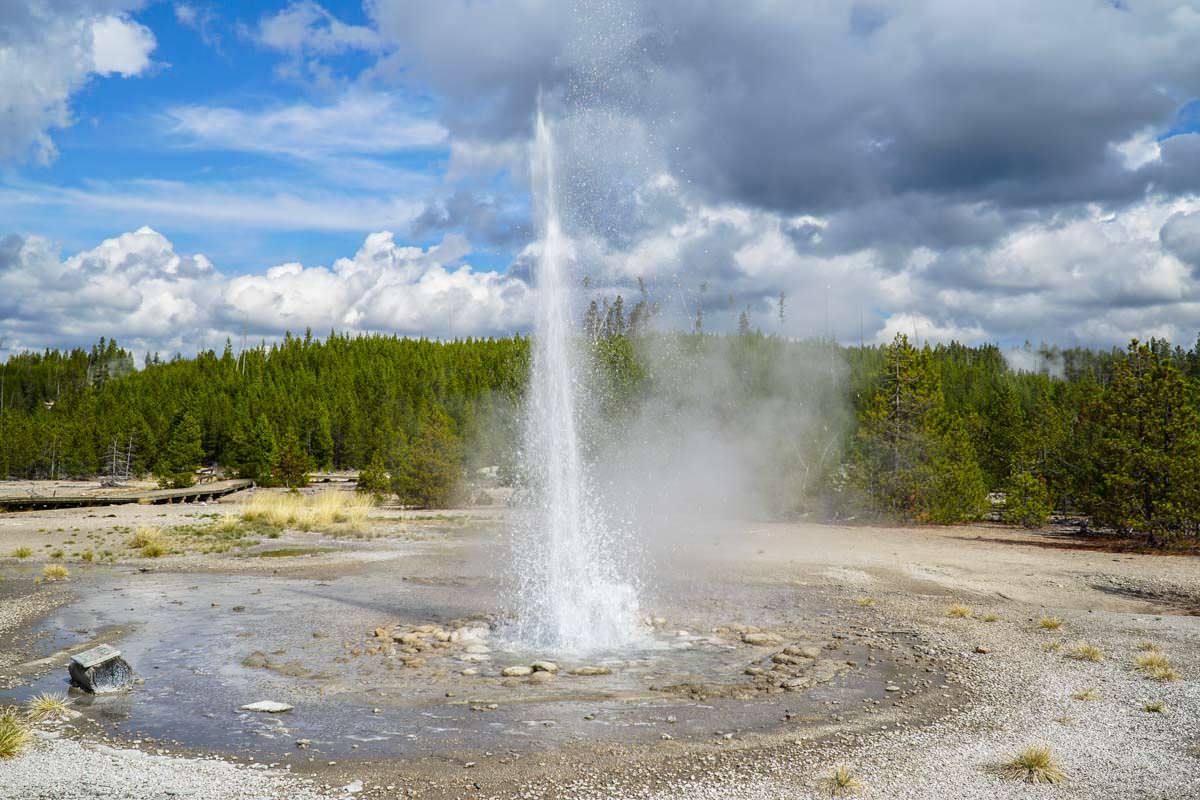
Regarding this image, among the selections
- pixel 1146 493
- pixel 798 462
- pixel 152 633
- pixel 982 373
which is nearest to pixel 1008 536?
pixel 1146 493

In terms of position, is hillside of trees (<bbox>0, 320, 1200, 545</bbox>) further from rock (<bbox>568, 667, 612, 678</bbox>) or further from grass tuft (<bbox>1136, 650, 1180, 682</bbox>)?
rock (<bbox>568, 667, 612, 678</bbox>)

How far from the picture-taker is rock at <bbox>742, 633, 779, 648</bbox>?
11.2 meters

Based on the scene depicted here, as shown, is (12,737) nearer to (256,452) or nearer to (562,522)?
(562,522)

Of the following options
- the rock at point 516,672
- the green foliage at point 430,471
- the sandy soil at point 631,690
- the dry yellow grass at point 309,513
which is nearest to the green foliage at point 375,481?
the green foliage at point 430,471

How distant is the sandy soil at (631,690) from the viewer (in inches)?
252

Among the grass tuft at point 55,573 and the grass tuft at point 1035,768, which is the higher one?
the grass tuft at point 1035,768

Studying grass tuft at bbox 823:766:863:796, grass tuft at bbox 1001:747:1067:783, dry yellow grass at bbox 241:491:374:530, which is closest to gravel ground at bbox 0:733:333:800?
grass tuft at bbox 823:766:863:796

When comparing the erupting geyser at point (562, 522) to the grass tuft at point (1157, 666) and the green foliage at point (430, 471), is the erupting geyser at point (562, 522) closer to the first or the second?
the grass tuft at point (1157, 666)

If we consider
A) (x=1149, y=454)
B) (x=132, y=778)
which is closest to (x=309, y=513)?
(x=132, y=778)

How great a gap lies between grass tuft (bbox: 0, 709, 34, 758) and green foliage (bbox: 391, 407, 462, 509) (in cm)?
2763

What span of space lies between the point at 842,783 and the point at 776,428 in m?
29.2

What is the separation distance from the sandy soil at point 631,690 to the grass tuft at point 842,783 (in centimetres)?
8

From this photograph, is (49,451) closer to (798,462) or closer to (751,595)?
(798,462)

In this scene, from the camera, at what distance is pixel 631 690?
A: 8938 millimetres
